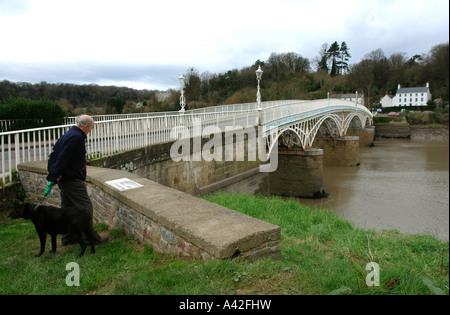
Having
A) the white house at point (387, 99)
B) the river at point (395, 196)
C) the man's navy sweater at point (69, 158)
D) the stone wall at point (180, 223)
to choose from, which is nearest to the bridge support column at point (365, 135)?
the river at point (395, 196)

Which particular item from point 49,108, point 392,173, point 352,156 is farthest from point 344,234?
point 352,156

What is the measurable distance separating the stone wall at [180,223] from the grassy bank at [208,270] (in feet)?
0.49

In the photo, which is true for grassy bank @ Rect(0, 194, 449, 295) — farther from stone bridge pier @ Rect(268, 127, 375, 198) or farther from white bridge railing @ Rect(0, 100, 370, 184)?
stone bridge pier @ Rect(268, 127, 375, 198)

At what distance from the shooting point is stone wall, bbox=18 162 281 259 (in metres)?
3.30

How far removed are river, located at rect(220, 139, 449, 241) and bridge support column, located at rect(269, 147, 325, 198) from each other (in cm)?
93

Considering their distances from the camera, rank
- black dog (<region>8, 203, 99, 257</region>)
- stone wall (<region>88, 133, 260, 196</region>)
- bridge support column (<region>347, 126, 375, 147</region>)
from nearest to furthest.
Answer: black dog (<region>8, 203, 99, 257</region>)
stone wall (<region>88, 133, 260, 196</region>)
bridge support column (<region>347, 126, 375, 147</region>)

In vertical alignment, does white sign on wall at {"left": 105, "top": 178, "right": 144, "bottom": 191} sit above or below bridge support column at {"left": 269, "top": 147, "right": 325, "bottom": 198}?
above

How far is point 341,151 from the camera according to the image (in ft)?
105

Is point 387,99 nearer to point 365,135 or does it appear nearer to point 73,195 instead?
point 73,195

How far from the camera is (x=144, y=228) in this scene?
4.33 metres

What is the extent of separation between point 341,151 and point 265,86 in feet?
114

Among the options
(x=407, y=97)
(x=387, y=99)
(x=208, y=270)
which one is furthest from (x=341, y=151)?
(x=208, y=270)

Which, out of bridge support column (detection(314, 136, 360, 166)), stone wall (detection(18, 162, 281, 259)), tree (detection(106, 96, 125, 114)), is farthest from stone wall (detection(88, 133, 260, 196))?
tree (detection(106, 96, 125, 114))

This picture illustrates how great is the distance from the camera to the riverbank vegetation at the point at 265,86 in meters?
7.09
